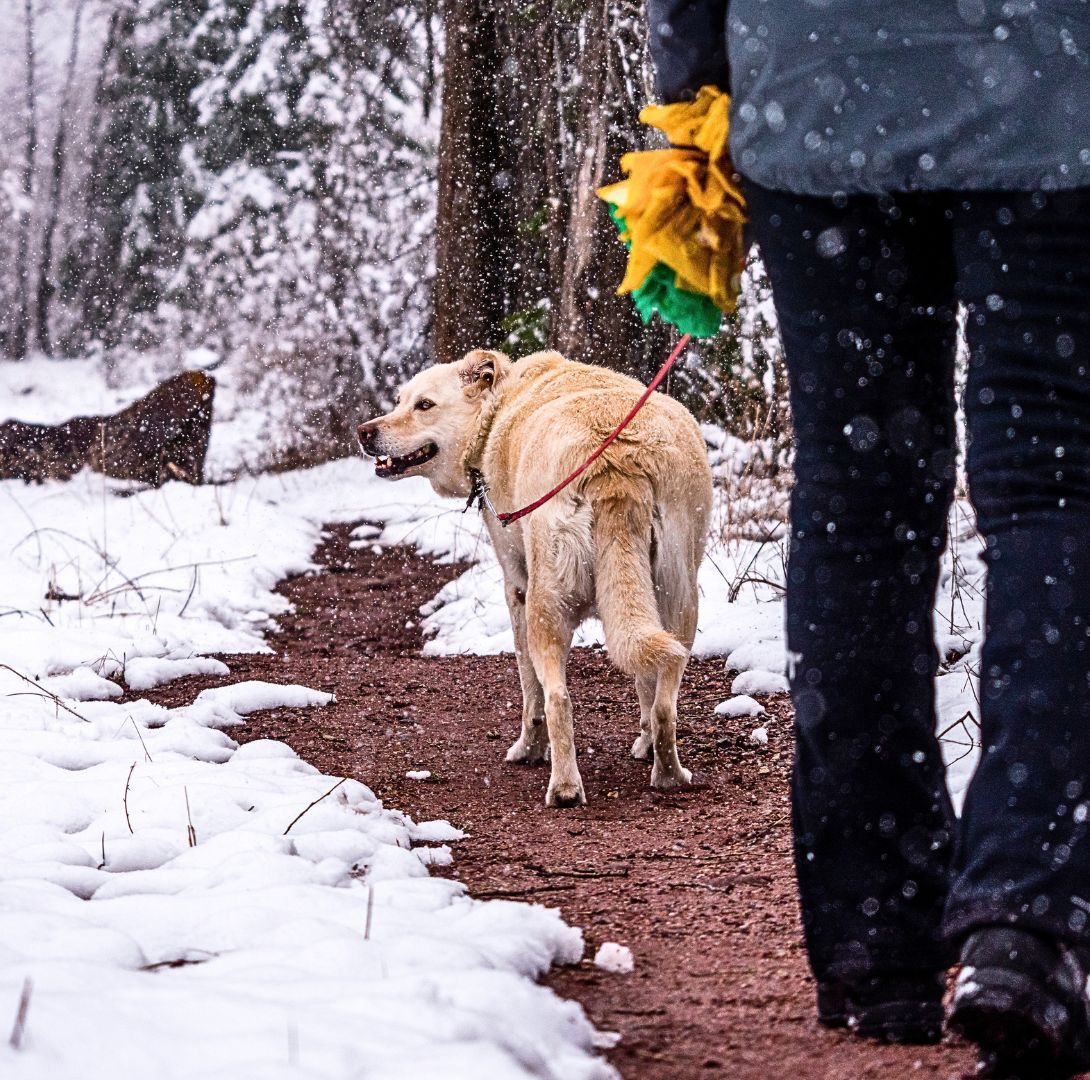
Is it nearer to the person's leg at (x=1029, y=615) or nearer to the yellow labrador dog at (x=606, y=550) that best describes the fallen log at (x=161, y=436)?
the yellow labrador dog at (x=606, y=550)

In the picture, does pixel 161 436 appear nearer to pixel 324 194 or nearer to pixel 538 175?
pixel 538 175

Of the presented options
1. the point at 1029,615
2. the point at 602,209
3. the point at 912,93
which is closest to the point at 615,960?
the point at 1029,615

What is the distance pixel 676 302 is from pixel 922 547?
2.07ft

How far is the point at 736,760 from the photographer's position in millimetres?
3770

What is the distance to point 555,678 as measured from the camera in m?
3.53

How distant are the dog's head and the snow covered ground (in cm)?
103

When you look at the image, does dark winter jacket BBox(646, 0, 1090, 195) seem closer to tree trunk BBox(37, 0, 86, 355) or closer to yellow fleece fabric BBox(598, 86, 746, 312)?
yellow fleece fabric BBox(598, 86, 746, 312)

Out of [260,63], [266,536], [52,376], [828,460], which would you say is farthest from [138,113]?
[828,460]

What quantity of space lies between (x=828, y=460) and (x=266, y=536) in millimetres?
8250

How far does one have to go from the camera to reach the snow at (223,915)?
126 cm

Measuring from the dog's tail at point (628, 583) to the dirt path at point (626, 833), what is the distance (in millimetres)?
456

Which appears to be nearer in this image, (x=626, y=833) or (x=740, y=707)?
(x=626, y=833)

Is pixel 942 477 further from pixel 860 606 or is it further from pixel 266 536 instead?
pixel 266 536

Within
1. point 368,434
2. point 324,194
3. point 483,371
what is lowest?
point 368,434
